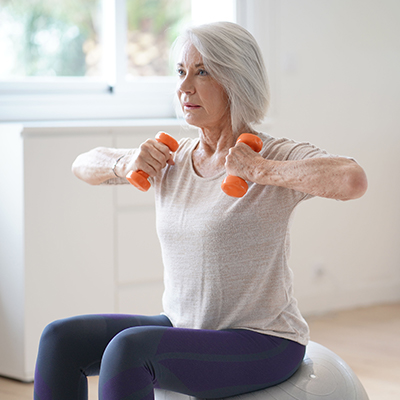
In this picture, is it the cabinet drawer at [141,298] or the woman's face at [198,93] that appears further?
the cabinet drawer at [141,298]

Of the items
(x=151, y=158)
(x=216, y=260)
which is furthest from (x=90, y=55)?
(x=216, y=260)

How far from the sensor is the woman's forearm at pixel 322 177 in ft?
3.59

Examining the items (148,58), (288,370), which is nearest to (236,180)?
(288,370)

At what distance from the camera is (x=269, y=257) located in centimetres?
128

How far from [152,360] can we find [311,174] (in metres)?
0.45

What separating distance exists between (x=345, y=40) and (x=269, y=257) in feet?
6.46

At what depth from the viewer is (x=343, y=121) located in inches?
118

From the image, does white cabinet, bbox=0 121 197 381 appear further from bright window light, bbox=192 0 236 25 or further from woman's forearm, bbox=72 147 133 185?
bright window light, bbox=192 0 236 25

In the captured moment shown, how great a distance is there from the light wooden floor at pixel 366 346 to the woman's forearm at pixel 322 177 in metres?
1.24

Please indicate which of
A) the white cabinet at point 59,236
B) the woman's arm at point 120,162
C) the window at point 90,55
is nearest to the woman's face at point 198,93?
the woman's arm at point 120,162

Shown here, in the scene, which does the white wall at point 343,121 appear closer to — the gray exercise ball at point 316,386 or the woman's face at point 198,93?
the woman's face at point 198,93

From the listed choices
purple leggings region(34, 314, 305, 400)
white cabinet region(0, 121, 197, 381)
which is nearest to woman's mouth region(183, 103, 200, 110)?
purple leggings region(34, 314, 305, 400)

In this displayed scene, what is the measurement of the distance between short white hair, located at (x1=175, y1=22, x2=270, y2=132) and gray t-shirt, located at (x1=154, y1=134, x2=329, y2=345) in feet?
0.31

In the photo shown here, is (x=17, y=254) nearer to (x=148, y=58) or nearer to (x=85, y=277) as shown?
(x=85, y=277)
